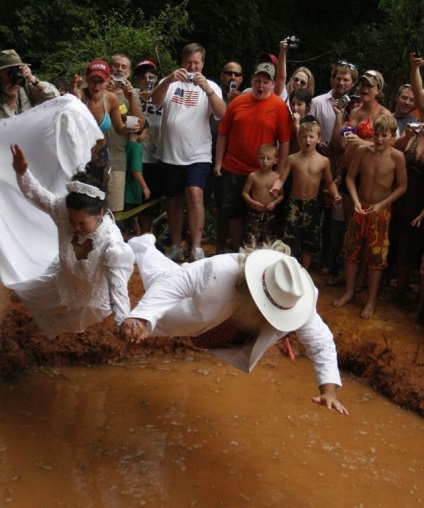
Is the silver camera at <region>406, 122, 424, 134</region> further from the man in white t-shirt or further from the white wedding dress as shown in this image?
the white wedding dress

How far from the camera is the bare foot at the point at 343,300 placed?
6.64m

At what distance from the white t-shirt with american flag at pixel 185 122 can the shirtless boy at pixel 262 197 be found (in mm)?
595

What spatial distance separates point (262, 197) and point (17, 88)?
2.35 m

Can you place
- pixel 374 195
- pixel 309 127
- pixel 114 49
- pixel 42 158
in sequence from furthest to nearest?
1. pixel 114 49
2. pixel 309 127
3. pixel 374 195
4. pixel 42 158

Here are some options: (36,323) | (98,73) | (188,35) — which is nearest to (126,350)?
(36,323)

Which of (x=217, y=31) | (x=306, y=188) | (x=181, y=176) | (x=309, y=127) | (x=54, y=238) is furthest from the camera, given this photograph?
(x=217, y=31)

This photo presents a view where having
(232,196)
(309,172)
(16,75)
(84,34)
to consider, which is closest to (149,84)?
(232,196)

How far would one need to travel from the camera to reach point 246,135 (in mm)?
6852

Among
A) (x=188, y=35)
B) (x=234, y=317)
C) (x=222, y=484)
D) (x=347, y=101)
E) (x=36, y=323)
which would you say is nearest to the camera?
(x=234, y=317)

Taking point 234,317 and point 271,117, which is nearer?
point 234,317

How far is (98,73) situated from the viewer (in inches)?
252

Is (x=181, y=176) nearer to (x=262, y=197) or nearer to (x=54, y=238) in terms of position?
(x=262, y=197)

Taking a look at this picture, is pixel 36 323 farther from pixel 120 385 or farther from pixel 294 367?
pixel 294 367

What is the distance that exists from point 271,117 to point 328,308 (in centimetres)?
184
